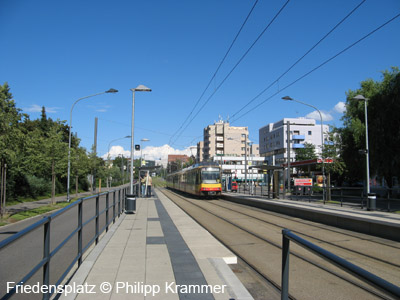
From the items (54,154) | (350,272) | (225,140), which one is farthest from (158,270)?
(225,140)

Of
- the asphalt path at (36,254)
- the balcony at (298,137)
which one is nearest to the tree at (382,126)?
the asphalt path at (36,254)

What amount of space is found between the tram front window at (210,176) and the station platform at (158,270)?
22.1 m

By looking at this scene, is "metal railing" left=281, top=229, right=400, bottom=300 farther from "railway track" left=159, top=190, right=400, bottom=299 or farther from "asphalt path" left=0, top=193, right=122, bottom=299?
"asphalt path" left=0, top=193, right=122, bottom=299

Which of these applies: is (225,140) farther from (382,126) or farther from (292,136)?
(382,126)

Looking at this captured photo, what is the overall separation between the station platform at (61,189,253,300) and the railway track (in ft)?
2.86

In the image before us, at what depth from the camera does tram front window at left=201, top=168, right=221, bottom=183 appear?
31.9 meters

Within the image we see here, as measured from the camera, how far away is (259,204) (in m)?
24.0

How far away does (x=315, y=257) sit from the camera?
7.24 metres

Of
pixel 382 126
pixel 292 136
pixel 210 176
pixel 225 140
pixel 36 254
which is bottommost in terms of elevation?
pixel 36 254

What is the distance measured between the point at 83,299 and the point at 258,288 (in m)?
2.80

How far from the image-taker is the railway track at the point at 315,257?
17.5 feet

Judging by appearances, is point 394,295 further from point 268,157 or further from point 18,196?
point 268,157

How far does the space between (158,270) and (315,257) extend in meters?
3.28

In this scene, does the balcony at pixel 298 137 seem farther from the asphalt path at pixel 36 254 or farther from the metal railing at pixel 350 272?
the metal railing at pixel 350 272
